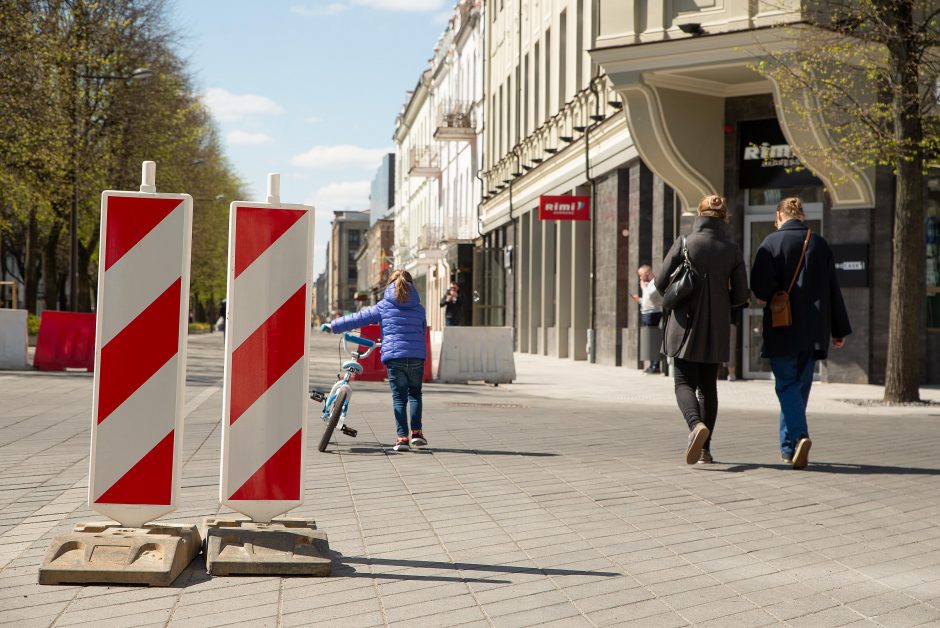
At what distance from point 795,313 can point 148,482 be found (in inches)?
217

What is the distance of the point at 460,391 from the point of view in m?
18.2

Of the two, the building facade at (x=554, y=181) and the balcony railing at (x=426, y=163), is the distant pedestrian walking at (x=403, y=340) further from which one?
the balcony railing at (x=426, y=163)

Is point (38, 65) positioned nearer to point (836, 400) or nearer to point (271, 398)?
point (836, 400)

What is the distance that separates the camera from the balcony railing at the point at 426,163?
58.9 m

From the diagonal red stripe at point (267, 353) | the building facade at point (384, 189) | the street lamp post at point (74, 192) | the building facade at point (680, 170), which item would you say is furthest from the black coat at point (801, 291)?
the building facade at point (384, 189)

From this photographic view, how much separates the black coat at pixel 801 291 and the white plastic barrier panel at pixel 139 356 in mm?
5170

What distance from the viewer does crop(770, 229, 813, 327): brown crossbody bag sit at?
29.8 ft

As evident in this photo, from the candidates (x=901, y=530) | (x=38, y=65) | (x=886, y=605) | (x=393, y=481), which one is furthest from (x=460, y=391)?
(x=38, y=65)

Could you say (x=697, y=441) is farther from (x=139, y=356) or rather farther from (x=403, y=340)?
(x=139, y=356)

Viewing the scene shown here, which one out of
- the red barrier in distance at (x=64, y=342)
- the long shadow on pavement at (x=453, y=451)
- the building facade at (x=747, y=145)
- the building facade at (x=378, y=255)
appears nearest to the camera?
the long shadow on pavement at (x=453, y=451)

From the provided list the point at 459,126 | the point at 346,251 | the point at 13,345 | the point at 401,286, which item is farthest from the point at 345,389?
the point at 346,251

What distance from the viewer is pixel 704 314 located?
909cm

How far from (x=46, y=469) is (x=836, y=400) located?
11.0 metres

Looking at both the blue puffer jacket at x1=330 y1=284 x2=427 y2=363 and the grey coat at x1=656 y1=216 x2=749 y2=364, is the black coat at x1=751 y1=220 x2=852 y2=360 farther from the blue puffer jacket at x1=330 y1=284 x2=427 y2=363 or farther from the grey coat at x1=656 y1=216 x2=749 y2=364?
the blue puffer jacket at x1=330 y1=284 x2=427 y2=363
